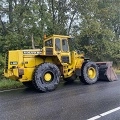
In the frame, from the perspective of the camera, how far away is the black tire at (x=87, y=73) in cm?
1161

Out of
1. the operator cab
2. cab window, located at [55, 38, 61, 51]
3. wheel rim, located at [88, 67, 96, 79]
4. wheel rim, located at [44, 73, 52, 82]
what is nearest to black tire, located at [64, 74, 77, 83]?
wheel rim, located at [88, 67, 96, 79]

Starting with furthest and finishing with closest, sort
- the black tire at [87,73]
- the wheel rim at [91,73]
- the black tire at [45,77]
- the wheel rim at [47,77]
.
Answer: the wheel rim at [91,73] < the black tire at [87,73] < the wheel rim at [47,77] < the black tire at [45,77]

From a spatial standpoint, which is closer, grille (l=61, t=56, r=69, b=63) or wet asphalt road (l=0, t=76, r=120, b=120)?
wet asphalt road (l=0, t=76, r=120, b=120)

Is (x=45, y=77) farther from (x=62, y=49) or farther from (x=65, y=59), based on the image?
(x=62, y=49)

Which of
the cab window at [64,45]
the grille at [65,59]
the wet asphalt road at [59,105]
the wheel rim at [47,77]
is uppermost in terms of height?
the cab window at [64,45]

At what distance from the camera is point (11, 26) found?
15.6 metres

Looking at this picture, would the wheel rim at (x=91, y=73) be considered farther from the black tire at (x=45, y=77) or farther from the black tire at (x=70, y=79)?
the black tire at (x=45, y=77)

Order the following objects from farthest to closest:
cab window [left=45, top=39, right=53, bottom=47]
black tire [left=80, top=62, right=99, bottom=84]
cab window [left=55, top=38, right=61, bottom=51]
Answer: black tire [left=80, top=62, right=99, bottom=84], cab window [left=45, top=39, right=53, bottom=47], cab window [left=55, top=38, right=61, bottom=51]

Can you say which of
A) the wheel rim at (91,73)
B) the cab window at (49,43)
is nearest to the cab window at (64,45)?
the cab window at (49,43)

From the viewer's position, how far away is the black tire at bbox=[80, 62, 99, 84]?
11.6m

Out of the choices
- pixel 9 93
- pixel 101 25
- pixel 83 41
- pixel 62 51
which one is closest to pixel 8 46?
pixel 62 51

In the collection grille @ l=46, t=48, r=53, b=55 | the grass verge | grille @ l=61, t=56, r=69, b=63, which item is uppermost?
grille @ l=46, t=48, r=53, b=55

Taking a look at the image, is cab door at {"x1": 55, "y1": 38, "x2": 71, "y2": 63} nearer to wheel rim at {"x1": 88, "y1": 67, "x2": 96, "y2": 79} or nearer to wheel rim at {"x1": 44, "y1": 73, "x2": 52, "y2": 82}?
wheel rim at {"x1": 44, "y1": 73, "x2": 52, "y2": 82}

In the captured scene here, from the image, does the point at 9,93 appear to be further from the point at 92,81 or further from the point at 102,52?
the point at 102,52
